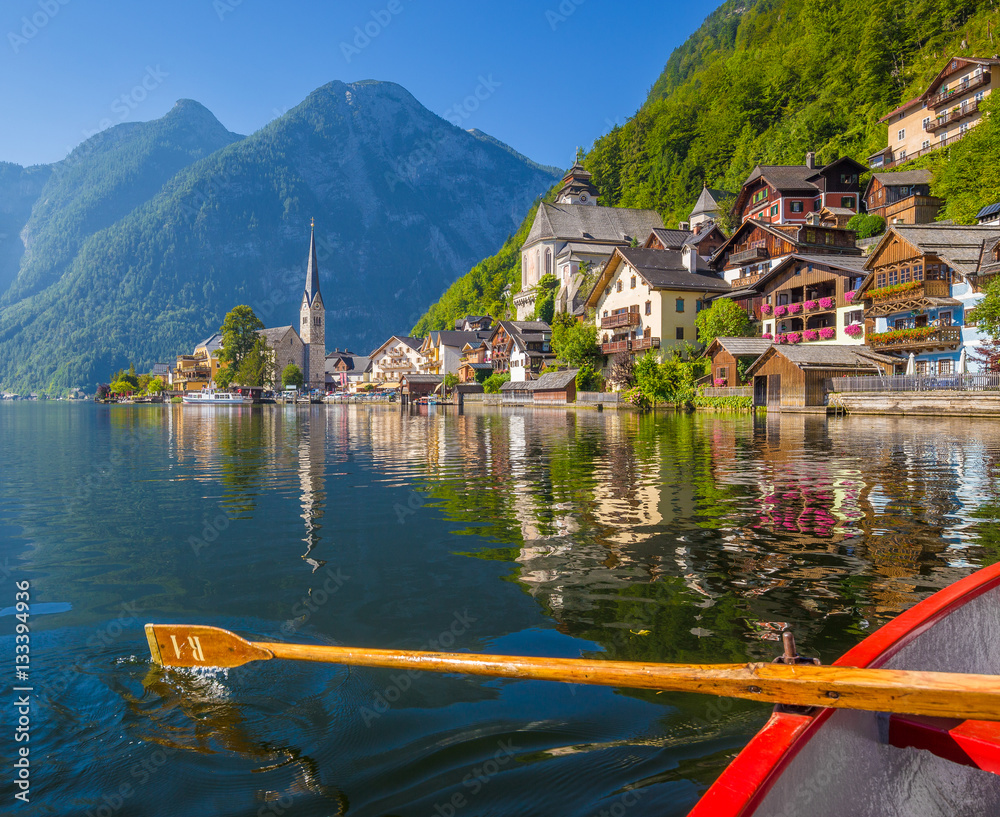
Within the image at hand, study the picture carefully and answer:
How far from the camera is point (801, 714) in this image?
264 cm

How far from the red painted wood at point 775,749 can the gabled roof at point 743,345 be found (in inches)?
2098

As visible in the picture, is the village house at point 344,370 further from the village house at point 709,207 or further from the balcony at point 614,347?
the balcony at point 614,347

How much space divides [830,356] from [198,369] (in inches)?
6170

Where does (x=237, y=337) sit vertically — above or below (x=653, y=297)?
above

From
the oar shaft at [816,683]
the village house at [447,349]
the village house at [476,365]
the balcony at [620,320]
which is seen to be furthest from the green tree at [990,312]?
the village house at [447,349]

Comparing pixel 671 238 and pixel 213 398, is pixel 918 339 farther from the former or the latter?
pixel 213 398

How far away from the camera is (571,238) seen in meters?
107

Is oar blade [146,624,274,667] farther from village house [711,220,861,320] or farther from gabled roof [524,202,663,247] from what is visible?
gabled roof [524,202,663,247]

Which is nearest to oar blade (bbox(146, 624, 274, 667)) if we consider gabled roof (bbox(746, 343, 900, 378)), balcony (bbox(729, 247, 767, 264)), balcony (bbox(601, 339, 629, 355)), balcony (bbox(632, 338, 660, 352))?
gabled roof (bbox(746, 343, 900, 378))

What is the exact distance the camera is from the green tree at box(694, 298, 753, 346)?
60.8 meters

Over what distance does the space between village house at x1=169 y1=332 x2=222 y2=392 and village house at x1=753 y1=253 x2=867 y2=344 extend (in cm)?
13691

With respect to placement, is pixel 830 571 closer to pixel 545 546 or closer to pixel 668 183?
pixel 545 546

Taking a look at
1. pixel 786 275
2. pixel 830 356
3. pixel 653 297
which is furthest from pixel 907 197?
pixel 830 356

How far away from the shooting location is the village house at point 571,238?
104m
